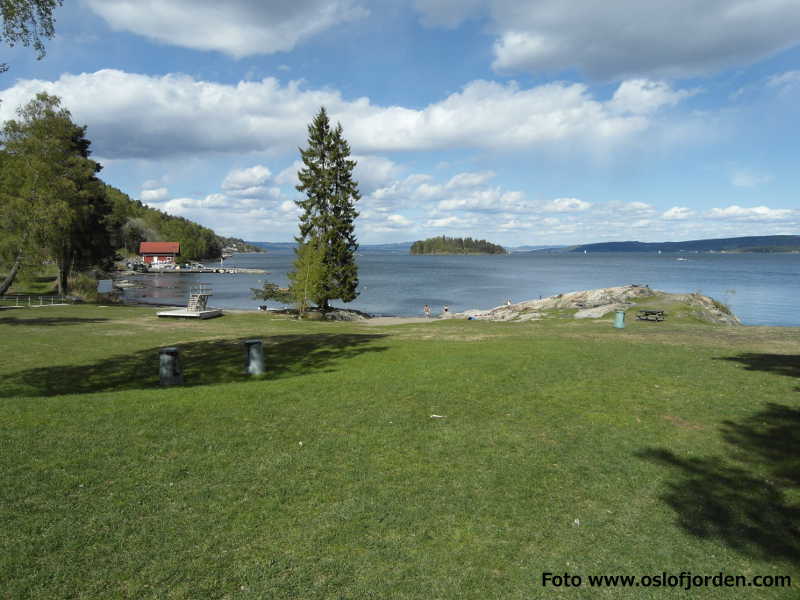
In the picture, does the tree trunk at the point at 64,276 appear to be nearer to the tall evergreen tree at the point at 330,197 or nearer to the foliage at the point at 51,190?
the foliage at the point at 51,190

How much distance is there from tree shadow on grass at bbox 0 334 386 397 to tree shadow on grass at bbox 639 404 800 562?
10.3 metres

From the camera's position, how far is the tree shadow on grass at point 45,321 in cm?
2538

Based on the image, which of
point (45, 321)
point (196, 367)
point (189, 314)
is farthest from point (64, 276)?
point (196, 367)

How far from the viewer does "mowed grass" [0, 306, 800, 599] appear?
5293mm

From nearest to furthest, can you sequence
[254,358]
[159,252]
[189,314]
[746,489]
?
[746,489]
[254,358]
[189,314]
[159,252]

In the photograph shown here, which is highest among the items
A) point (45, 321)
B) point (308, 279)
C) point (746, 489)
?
point (308, 279)

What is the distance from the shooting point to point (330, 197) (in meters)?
47.6

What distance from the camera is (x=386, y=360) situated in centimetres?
1641

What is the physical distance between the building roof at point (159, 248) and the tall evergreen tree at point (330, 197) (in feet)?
401

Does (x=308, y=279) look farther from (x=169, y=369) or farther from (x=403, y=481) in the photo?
(x=403, y=481)

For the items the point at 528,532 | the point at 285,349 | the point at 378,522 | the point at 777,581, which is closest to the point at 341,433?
the point at 378,522

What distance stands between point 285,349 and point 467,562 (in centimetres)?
1460

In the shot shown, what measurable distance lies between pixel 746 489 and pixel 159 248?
168037mm

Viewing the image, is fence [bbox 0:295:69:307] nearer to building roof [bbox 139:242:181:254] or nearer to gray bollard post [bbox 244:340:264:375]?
gray bollard post [bbox 244:340:264:375]
